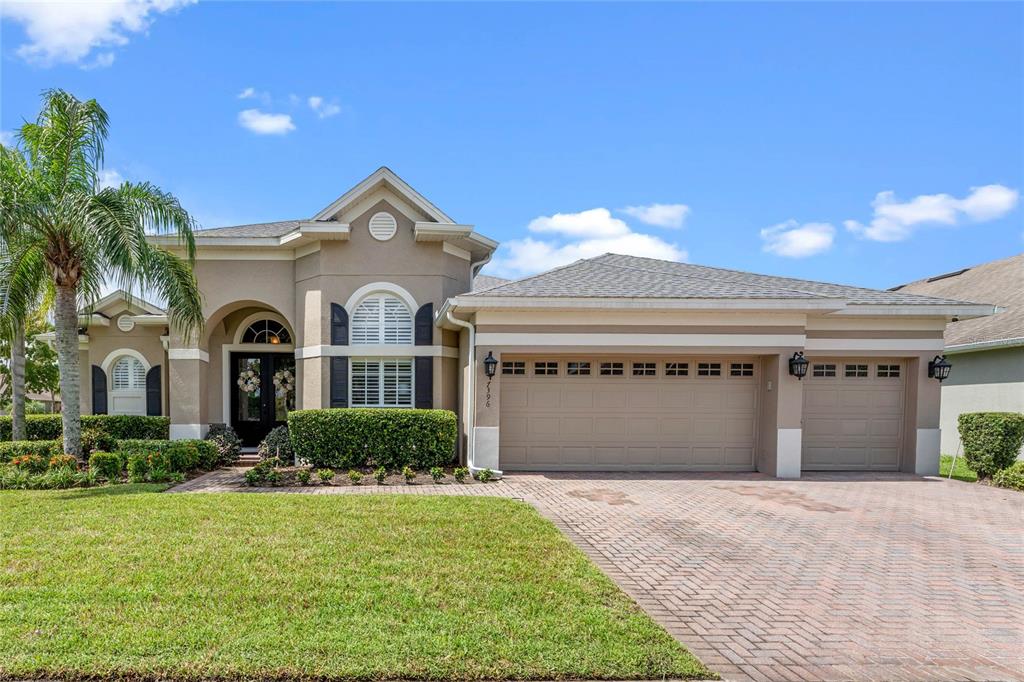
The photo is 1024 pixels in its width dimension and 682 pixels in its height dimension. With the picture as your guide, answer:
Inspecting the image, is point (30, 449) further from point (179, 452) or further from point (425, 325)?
point (425, 325)

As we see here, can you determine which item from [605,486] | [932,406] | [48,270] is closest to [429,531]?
[605,486]

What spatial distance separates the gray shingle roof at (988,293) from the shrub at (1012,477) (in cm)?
381

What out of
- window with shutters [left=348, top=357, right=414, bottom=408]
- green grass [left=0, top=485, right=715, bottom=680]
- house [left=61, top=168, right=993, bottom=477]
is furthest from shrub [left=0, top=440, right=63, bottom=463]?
window with shutters [left=348, top=357, right=414, bottom=408]

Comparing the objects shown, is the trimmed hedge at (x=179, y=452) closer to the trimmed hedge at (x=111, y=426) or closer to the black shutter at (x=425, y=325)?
the trimmed hedge at (x=111, y=426)

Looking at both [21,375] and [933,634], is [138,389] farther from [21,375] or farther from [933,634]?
[933,634]

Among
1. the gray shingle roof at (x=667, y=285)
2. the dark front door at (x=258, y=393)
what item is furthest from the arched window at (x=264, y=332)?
the gray shingle roof at (x=667, y=285)

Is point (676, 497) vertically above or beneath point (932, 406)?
beneath

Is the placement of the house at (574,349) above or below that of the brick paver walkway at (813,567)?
above

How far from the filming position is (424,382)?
1208cm

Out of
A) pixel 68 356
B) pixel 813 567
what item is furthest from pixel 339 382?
pixel 813 567

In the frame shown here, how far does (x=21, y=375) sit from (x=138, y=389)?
7.39ft

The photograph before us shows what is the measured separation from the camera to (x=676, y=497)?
8.80m

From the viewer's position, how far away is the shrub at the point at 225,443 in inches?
466

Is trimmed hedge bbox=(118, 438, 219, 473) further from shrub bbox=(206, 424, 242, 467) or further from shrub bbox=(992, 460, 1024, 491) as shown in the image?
shrub bbox=(992, 460, 1024, 491)
